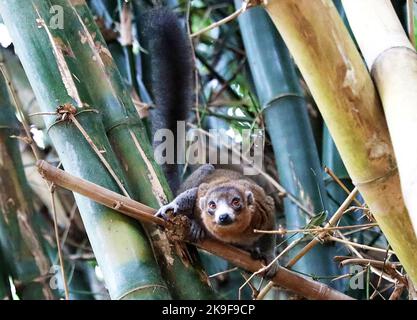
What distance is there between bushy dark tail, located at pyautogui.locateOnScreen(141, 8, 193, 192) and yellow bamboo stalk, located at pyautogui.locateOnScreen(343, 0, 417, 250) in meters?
1.90

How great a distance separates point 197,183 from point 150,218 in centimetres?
150

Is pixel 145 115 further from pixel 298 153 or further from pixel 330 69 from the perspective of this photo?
pixel 330 69

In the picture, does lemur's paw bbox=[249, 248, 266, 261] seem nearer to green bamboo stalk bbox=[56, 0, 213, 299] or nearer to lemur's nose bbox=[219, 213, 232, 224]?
lemur's nose bbox=[219, 213, 232, 224]

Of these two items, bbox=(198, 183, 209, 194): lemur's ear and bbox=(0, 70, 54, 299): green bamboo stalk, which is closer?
bbox=(0, 70, 54, 299): green bamboo stalk

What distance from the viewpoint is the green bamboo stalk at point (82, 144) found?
2.23 metres

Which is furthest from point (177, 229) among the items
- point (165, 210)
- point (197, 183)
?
point (197, 183)

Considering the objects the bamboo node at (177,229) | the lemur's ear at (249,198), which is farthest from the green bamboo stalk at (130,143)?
the lemur's ear at (249,198)

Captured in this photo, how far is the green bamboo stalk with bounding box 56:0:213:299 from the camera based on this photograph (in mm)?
2482

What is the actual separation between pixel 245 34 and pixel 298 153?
847 millimetres

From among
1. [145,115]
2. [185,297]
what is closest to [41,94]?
[185,297]

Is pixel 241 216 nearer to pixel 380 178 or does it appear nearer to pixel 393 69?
pixel 380 178

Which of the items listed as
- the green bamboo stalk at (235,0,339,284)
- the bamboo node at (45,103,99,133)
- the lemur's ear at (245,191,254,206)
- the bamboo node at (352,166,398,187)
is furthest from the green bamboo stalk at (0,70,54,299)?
the bamboo node at (352,166,398,187)

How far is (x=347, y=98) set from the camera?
1688 mm

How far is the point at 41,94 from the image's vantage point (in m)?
2.43
